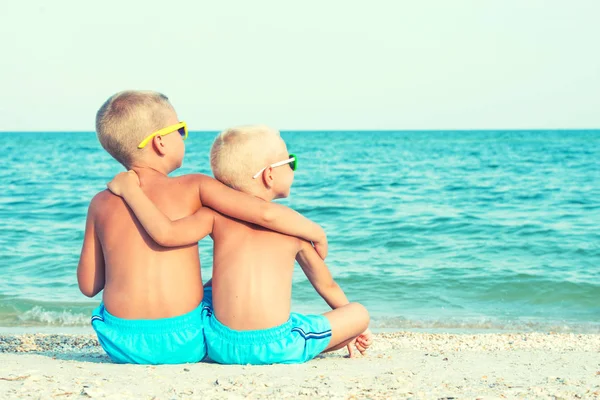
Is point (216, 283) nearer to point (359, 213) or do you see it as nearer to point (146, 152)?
point (146, 152)

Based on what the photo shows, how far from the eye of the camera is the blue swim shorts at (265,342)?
2.73 meters

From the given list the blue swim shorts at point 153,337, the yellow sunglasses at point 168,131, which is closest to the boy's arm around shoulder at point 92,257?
the blue swim shorts at point 153,337

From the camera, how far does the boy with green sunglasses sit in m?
2.69

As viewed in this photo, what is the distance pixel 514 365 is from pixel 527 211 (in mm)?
8605

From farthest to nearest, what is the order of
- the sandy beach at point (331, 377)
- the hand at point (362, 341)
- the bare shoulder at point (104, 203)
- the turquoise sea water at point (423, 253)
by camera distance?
the turquoise sea water at point (423, 253)
the hand at point (362, 341)
the bare shoulder at point (104, 203)
the sandy beach at point (331, 377)

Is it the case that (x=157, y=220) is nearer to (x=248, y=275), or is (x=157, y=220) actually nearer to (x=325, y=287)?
(x=248, y=275)

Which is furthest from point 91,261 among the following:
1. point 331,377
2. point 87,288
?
point 331,377

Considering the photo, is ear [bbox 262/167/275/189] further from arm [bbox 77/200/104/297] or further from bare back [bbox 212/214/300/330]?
arm [bbox 77/200/104/297]

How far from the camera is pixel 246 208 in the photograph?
2.63 metres

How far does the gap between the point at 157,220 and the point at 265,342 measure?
0.66 m

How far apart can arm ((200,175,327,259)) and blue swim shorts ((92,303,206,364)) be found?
0.46m

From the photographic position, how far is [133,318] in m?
2.70

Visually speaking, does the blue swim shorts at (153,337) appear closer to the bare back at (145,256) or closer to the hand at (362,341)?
the bare back at (145,256)

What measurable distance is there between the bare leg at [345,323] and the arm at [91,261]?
3.15ft
